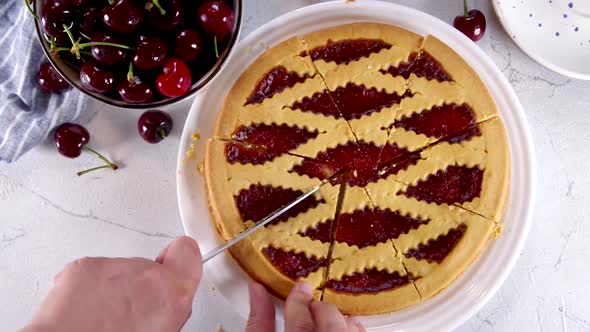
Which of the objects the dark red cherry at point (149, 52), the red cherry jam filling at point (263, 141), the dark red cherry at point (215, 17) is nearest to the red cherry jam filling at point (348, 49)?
the red cherry jam filling at point (263, 141)

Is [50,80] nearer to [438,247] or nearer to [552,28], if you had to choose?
[438,247]

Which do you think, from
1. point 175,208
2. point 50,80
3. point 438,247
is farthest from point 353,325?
point 50,80

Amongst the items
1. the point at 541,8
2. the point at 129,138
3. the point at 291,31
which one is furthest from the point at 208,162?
the point at 541,8

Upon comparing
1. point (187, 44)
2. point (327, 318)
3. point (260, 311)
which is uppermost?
point (187, 44)

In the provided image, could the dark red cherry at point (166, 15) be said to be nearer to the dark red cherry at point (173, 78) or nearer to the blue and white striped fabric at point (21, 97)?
the dark red cherry at point (173, 78)

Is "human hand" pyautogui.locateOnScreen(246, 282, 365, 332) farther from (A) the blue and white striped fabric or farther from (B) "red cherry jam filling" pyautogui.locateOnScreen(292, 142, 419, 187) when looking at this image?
(A) the blue and white striped fabric

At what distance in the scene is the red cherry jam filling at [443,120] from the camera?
2.54 meters

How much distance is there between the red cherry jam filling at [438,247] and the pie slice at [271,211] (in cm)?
35

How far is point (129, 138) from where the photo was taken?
2.83 m

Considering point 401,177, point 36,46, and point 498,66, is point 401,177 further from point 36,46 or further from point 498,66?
point 36,46


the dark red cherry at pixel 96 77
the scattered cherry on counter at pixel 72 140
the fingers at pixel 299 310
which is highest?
the dark red cherry at pixel 96 77

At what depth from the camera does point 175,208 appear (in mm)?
2846

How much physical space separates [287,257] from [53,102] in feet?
3.81

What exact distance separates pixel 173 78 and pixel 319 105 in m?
0.58
